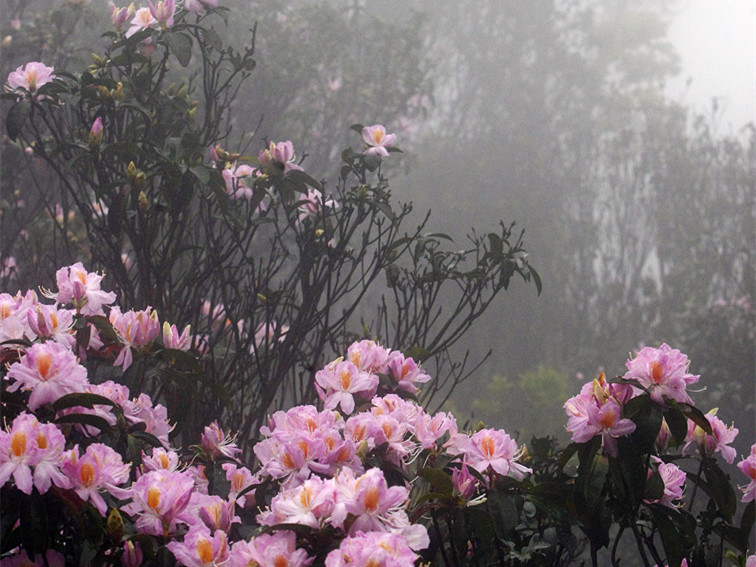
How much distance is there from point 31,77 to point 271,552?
159cm

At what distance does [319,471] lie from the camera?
3.76 feet

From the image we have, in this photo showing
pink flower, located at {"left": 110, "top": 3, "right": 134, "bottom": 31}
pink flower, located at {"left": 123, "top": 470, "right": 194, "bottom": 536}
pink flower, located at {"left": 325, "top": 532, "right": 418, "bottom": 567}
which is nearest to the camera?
pink flower, located at {"left": 325, "top": 532, "right": 418, "bottom": 567}

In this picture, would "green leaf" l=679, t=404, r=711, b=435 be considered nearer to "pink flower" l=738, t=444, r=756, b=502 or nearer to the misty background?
"pink flower" l=738, t=444, r=756, b=502

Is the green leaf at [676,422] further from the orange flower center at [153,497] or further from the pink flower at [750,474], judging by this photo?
the orange flower center at [153,497]

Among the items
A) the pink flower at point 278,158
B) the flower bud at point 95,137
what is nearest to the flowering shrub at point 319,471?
the flower bud at point 95,137

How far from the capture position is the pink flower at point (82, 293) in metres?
1.45

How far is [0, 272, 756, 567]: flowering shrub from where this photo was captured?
0.99 meters

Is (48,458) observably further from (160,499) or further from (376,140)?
(376,140)

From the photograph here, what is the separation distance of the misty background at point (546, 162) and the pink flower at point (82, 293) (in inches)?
129

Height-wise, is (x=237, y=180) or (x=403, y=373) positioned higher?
(x=237, y=180)

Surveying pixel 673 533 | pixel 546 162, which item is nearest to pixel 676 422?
pixel 673 533

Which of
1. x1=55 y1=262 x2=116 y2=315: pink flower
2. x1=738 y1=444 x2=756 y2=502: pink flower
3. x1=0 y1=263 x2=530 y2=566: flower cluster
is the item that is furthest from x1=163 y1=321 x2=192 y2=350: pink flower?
x1=738 y1=444 x2=756 y2=502: pink flower

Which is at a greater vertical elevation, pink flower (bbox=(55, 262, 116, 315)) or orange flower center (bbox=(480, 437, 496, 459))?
pink flower (bbox=(55, 262, 116, 315))

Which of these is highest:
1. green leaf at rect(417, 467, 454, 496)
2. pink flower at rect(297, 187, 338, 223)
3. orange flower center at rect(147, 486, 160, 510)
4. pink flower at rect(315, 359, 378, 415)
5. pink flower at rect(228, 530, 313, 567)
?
pink flower at rect(297, 187, 338, 223)
